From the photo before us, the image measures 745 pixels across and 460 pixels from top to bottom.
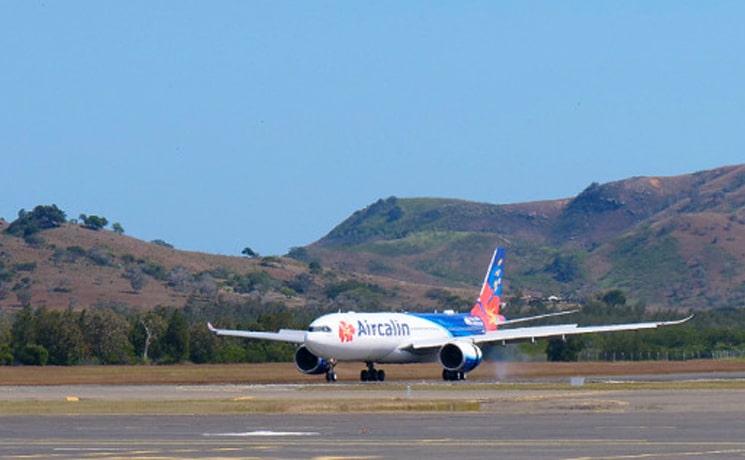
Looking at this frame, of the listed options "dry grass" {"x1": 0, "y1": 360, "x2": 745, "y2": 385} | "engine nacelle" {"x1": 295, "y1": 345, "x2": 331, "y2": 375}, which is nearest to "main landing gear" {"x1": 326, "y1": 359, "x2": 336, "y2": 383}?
"engine nacelle" {"x1": 295, "y1": 345, "x2": 331, "y2": 375}

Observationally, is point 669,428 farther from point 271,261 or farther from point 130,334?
point 271,261

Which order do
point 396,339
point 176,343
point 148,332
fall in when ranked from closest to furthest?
point 396,339, point 176,343, point 148,332

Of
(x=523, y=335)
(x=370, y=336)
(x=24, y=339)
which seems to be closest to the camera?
(x=370, y=336)

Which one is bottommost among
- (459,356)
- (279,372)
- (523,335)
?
(459,356)

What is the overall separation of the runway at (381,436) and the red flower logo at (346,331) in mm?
27456

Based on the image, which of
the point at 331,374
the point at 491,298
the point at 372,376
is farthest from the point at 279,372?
the point at 331,374

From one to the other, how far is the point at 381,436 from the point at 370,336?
3775cm

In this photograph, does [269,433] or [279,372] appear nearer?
[269,433]

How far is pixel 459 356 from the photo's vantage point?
72.8 m

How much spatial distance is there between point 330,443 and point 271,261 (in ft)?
537

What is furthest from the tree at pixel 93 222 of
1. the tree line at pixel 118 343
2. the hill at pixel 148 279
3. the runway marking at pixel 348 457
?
the runway marking at pixel 348 457

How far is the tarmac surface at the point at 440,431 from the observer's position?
30672mm

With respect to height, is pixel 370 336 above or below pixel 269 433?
above

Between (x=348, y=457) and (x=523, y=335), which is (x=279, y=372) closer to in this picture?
(x=523, y=335)
